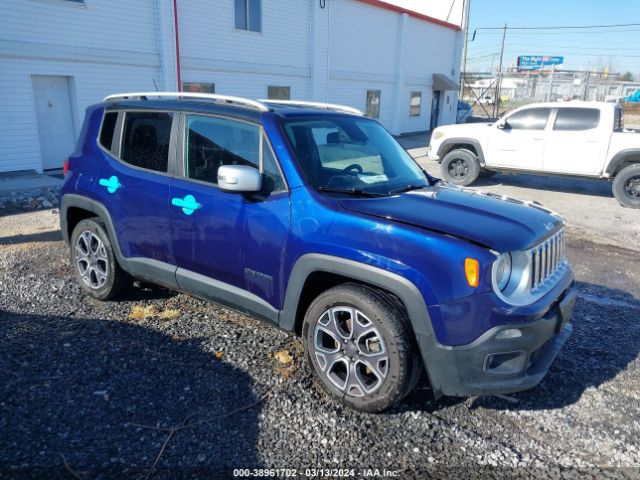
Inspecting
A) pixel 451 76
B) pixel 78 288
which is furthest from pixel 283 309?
pixel 451 76

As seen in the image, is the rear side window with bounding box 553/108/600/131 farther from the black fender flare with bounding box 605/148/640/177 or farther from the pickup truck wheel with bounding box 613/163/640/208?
the pickup truck wheel with bounding box 613/163/640/208

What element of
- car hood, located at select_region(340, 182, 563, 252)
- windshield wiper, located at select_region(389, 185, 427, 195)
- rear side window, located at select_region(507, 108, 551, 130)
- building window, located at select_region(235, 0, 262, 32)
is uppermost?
building window, located at select_region(235, 0, 262, 32)

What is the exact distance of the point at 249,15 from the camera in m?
16.2

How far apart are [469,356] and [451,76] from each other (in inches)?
1141

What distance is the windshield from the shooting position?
3416 mm

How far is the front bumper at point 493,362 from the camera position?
8.95 ft

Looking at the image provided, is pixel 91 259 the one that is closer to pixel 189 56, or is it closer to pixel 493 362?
pixel 493 362

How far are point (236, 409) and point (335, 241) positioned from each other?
1.22 m

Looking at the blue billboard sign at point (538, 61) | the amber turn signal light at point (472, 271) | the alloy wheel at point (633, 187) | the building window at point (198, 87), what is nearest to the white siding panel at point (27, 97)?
the building window at point (198, 87)

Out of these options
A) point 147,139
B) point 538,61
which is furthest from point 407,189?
point 538,61

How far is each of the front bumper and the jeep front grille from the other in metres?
0.24

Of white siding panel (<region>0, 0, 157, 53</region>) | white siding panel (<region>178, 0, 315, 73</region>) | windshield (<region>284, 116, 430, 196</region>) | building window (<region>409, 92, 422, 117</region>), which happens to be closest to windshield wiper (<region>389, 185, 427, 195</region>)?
windshield (<region>284, 116, 430, 196</region>)

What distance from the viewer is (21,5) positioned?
10766 mm

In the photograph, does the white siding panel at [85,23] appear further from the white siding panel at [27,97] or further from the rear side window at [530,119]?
the rear side window at [530,119]
